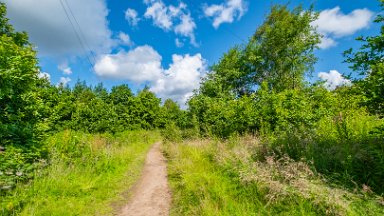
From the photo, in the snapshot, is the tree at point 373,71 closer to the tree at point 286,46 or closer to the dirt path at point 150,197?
the dirt path at point 150,197

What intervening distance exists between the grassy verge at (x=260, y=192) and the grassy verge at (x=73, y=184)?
1871mm

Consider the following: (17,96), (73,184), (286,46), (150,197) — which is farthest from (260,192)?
(286,46)

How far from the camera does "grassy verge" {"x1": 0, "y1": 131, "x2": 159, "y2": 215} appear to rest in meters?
5.14

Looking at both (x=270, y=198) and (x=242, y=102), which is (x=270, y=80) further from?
(x=270, y=198)

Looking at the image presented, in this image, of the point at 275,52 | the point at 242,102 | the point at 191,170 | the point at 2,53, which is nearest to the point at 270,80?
the point at 275,52

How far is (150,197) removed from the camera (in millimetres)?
6695

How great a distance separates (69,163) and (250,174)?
6.07 m

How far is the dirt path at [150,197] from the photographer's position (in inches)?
224

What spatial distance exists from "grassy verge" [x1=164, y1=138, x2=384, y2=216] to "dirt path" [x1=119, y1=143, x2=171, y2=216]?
0.97 feet

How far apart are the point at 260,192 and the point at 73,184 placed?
4.87 metres

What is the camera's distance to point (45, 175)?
21.2 feet

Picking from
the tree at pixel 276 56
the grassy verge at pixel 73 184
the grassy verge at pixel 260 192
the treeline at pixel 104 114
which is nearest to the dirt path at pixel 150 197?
the grassy verge at pixel 260 192

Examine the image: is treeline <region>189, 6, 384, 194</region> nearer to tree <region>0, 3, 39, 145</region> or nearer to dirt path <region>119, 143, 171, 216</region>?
dirt path <region>119, 143, 171, 216</region>

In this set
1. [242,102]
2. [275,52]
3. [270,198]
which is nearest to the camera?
[270,198]
